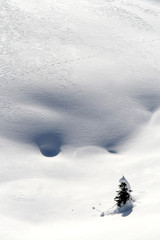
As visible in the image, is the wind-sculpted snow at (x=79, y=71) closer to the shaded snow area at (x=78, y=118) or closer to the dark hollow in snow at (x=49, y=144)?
the shaded snow area at (x=78, y=118)

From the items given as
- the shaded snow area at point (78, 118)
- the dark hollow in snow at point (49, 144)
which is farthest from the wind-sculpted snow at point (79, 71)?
the dark hollow in snow at point (49, 144)

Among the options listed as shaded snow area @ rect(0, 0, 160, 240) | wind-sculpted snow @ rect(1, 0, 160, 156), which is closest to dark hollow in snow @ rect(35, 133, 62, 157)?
shaded snow area @ rect(0, 0, 160, 240)

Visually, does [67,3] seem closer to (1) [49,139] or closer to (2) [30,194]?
(1) [49,139]

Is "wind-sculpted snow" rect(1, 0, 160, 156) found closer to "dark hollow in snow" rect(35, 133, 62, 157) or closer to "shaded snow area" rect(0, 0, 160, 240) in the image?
"shaded snow area" rect(0, 0, 160, 240)

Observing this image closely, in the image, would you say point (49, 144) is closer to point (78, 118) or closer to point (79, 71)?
point (78, 118)

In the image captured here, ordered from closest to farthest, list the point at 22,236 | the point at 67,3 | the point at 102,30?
the point at 22,236, the point at 102,30, the point at 67,3

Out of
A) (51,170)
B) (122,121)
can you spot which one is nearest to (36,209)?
(51,170)

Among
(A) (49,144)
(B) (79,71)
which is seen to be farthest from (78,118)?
(B) (79,71)
